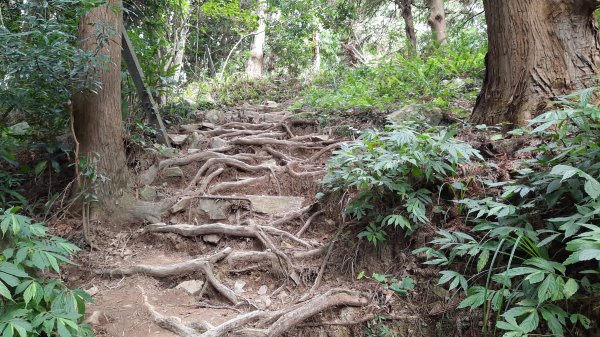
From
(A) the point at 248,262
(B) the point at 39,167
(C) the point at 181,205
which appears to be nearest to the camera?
(A) the point at 248,262

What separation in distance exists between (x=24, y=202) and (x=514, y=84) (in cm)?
500

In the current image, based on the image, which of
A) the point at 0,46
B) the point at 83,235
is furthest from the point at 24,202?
the point at 0,46

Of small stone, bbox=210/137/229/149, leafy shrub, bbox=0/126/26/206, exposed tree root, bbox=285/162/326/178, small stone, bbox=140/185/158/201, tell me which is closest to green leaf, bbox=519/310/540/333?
exposed tree root, bbox=285/162/326/178

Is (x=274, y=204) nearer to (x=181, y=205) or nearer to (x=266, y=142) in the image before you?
(x=181, y=205)

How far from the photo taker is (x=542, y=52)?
3.47 meters

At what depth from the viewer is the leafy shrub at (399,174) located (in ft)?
9.11

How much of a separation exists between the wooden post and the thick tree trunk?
644mm

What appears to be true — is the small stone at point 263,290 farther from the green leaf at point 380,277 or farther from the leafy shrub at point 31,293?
the leafy shrub at point 31,293

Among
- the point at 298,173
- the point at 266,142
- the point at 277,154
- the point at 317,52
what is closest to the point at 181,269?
the point at 298,173

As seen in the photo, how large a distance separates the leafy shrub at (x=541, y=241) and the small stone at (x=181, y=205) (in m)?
2.92

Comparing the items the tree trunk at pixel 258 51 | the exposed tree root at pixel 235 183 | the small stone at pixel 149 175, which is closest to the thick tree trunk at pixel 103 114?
the small stone at pixel 149 175

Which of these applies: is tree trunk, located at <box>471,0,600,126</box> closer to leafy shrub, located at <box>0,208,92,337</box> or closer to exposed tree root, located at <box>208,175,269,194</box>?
exposed tree root, located at <box>208,175,269,194</box>

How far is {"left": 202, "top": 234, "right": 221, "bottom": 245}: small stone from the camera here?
4090 millimetres

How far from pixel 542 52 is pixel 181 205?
3988 mm
